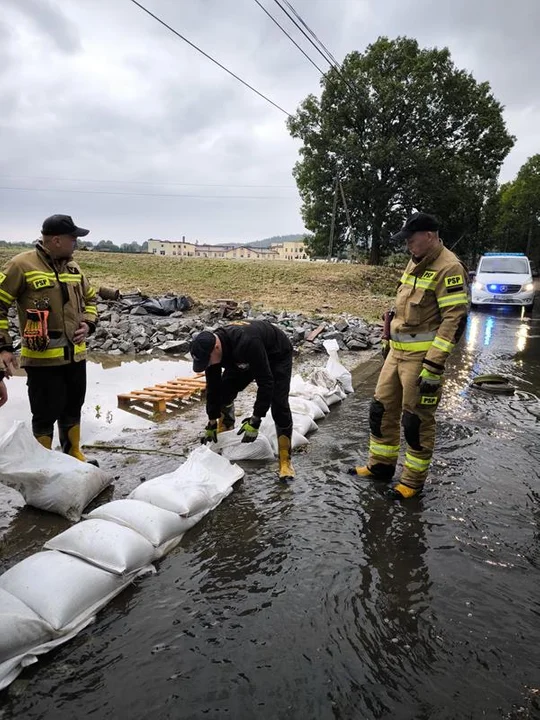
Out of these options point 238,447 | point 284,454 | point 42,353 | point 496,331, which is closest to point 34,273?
point 42,353

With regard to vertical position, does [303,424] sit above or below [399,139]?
below

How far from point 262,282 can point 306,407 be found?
39.0 feet

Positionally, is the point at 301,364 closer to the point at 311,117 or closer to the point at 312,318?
the point at 312,318

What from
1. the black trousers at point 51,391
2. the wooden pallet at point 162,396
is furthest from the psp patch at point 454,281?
the wooden pallet at point 162,396

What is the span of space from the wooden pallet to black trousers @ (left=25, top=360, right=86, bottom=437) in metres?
1.73

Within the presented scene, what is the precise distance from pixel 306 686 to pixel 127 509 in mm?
1223

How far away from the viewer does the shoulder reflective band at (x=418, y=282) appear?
2.99 meters

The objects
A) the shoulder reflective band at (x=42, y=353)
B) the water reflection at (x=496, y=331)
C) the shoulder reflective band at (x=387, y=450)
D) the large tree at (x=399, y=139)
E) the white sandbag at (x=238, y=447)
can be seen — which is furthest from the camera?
the large tree at (x=399, y=139)

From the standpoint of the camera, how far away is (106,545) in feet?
7.11

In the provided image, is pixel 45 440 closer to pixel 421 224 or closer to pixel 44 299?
pixel 44 299

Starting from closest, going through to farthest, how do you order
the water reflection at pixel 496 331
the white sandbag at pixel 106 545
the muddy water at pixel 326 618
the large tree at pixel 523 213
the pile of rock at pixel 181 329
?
the muddy water at pixel 326 618 < the white sandbag at pixel 106 545 < the pile of rock at pixel 181 329 < the water reflection at pixel 496 331 < the large tree at pixel 523 213

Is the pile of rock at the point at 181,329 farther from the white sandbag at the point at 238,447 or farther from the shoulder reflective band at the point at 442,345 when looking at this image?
the shoulder reflective band at the point at 442,345

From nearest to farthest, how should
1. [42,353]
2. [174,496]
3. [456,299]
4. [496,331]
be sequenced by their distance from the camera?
[174,496] < [456,299] < [42,353] < [496,331]

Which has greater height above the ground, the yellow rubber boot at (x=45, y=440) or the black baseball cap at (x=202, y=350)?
the black baseball cap at (x=202, y=350)
